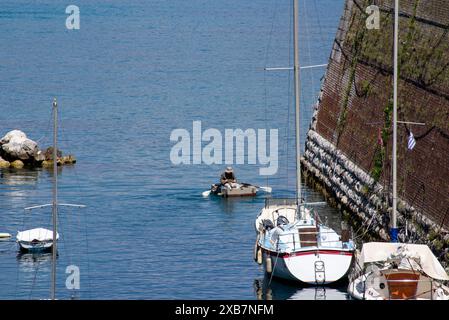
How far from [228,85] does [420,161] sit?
67717 millimetres

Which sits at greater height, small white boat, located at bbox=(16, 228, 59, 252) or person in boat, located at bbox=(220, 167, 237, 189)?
person in boat, located at bbox=(220, 167, 237, 189)

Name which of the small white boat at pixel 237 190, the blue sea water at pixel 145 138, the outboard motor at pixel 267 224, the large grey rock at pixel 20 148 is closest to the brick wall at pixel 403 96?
the blue sea water at pixel 145 138

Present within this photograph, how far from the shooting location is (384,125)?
4222 centimetres

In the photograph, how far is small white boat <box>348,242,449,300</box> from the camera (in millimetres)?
28312

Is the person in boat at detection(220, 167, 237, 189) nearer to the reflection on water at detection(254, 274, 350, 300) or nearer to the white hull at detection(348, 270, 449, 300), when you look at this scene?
the reflection on water at detection(254, 274, 350, 300)

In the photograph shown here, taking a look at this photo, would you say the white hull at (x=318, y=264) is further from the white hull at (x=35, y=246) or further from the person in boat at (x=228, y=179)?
the person in boat at (x=228, y=179)

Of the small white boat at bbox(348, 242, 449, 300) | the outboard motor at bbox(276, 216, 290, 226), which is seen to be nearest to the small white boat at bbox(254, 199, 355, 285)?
the outboard motor at bbox(276, 216, 290, 226)

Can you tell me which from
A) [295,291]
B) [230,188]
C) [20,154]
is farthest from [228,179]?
[295,291]

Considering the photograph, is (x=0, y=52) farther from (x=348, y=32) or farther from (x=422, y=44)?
(x=422, y=44)

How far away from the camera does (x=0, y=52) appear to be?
430 feet

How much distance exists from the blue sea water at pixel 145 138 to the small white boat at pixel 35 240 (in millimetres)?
514

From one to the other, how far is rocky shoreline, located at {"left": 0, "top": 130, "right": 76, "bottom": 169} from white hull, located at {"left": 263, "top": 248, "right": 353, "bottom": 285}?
28.4m

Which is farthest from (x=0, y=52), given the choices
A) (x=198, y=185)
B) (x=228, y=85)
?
(x=198, y=185)
